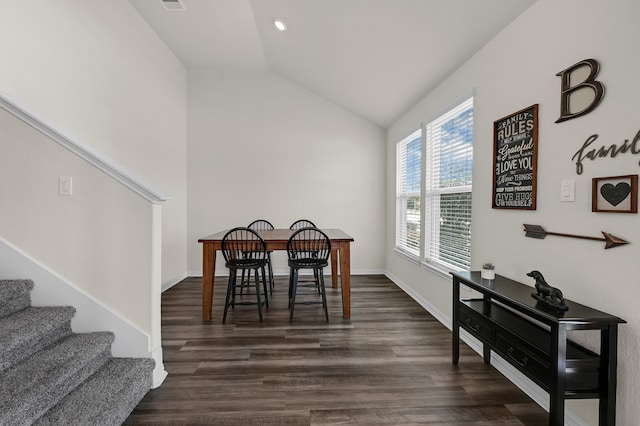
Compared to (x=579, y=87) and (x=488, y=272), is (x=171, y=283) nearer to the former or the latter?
(x=488, y=272)

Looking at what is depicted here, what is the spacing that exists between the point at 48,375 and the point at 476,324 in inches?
96.6

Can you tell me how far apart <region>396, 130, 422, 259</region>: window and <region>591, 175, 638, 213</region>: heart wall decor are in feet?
7.49

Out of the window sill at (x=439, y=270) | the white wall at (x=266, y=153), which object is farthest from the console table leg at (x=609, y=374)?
the white wall at (x=266, y=153)

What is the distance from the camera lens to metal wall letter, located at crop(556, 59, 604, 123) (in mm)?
1471

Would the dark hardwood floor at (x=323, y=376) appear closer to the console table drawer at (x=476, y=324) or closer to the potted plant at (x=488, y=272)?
the console table drawer at (x=476, y=324)

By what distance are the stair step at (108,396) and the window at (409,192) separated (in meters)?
3.06

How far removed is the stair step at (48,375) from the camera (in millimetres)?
1317

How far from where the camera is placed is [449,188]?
10.0 ft

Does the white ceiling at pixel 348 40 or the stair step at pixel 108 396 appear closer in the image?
the stair step at pixel 108 396

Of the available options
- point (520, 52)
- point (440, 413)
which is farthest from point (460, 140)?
point (440, 413)

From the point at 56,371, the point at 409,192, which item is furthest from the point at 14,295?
the point at 409,192

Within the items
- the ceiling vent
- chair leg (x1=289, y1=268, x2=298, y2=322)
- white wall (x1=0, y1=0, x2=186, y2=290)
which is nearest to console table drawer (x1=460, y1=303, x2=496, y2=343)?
chair leg (x1=289, y1=268, x2=298, y2=322)

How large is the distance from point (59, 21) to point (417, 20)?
9.90 feet

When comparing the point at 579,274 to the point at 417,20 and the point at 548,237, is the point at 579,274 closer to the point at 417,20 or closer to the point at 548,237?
the point at 548,237
